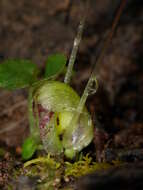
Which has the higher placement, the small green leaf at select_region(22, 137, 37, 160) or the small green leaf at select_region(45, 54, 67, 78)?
the small green leaf at select_region(45, 54, 67, 78)

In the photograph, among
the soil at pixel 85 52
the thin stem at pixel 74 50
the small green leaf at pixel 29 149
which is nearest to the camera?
the thin stem at pixel 74 50

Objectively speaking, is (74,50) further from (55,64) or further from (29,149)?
(29,149)

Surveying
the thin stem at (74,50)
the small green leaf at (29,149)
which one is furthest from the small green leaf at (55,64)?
the small green leaf at (29,149)

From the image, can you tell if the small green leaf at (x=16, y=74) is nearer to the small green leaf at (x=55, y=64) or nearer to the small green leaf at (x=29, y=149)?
the small green leaf at (x=55, y=64)

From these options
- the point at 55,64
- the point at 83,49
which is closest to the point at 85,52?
the point at 83,49

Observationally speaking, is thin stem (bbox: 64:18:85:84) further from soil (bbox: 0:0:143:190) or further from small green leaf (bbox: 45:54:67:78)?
soil (bbox: 0:0:143:190)

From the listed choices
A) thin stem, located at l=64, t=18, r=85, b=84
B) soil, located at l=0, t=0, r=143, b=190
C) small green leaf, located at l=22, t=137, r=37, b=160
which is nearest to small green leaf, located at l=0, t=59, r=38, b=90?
thin stem, located at l=64, t=18, r=85, b=84

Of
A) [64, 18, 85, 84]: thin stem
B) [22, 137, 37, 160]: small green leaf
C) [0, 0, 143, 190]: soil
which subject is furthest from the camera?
[0, 0, 143, 190]: soil
